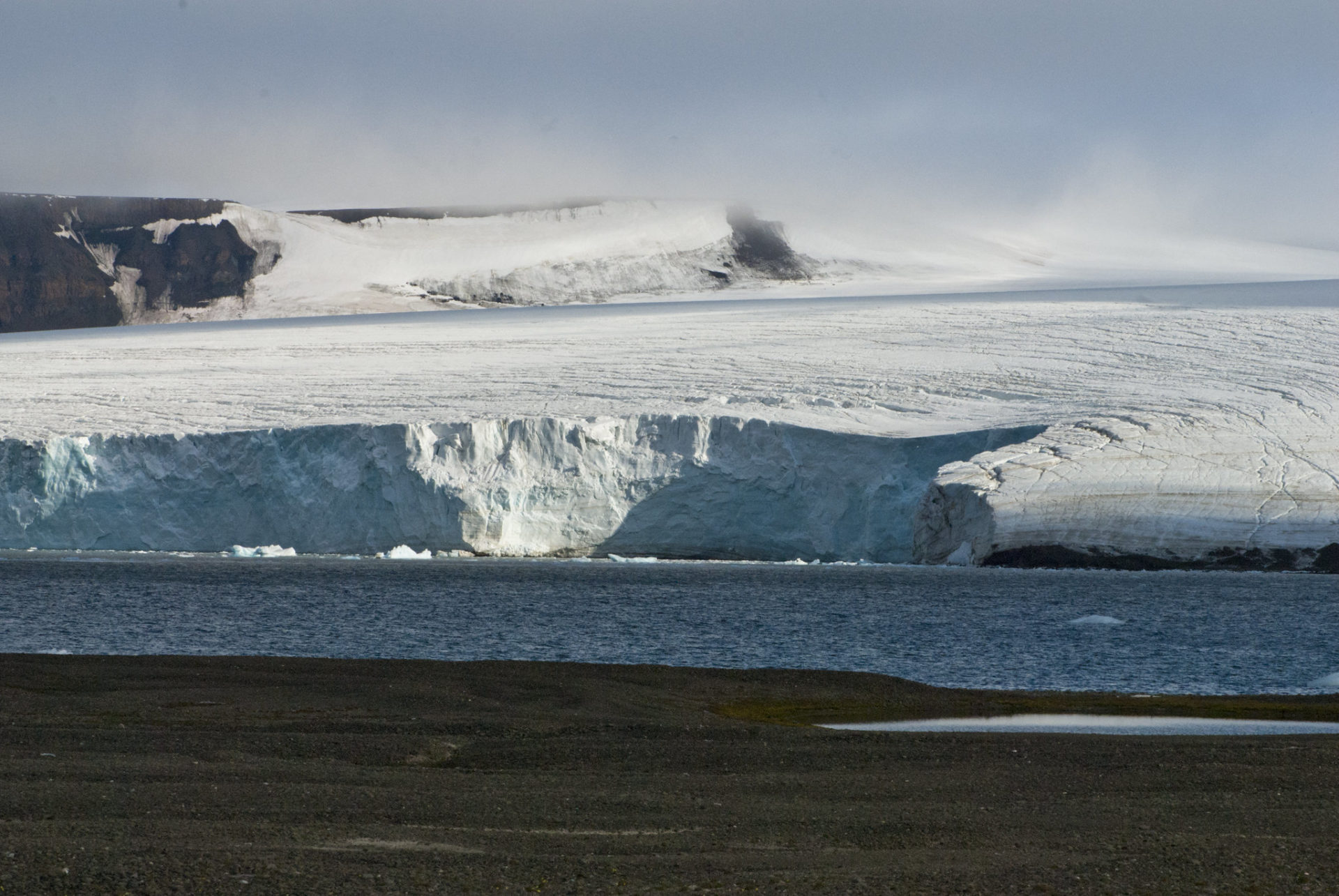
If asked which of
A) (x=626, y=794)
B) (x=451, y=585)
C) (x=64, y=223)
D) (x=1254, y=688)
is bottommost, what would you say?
(x=451, y=585)

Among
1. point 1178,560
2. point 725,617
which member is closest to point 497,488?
point 725,617

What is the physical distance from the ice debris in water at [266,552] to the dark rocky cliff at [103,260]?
1318 inches

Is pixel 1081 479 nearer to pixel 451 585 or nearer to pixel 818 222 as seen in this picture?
pixel 451 585

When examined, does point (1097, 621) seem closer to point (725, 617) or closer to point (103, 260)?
point (725, 617)

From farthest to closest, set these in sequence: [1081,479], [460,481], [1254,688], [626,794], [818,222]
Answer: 1. [818,222]
2. [460,481]
3. [1081,479]
4. [1254,688]
5. [626,794]

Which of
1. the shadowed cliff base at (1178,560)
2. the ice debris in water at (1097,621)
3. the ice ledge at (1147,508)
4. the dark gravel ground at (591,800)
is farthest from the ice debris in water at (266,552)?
the dark gravel ground at (591,800)

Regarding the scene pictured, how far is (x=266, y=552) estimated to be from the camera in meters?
27.4

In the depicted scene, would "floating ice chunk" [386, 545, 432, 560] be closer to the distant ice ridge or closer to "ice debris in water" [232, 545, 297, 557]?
the distant ice ridge

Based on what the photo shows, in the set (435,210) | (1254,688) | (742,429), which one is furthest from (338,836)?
(435,210)

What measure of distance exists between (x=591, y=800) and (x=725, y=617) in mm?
11997

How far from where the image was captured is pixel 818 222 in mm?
63281

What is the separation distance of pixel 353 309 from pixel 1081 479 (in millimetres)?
38364

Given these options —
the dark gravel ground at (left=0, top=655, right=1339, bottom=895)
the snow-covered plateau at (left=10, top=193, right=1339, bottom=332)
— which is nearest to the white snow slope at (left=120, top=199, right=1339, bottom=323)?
the snow-covered plateau at (left=10, top=193, right=1339, bottom=332)

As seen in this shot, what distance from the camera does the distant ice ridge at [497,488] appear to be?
26.1 m
